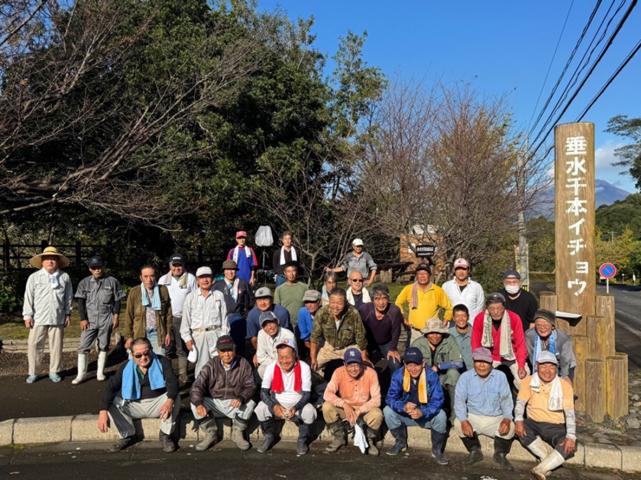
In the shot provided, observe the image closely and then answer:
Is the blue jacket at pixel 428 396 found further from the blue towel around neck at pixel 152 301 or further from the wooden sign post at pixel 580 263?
the blue towel around neck at pixel 152 301

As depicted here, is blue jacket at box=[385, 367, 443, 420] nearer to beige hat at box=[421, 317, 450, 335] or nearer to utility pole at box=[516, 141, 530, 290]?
beige hat at box=[421, 317, 450, 335]

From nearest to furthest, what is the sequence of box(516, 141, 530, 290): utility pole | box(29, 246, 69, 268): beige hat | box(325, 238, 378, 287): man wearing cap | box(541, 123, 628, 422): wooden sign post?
box(541, 123, 628, 422): wooden sign post
box(29, 246, 69, 268): beige hat
box(325, 238, 378, 287): man wearing cap
box(516, 141, 530, 290): utility pole

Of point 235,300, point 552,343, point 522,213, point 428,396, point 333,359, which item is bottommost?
point 428,396

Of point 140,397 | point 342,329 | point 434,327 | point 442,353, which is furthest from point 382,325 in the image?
point 140,397

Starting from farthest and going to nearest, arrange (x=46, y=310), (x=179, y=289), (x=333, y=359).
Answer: (x=179, y=289), (x=46, y=310), (x=333, y=359)

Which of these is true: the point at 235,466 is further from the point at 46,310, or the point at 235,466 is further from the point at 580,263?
the point at 580,263

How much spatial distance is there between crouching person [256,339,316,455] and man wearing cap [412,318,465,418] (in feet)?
4.47

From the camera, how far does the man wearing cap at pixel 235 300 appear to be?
22.4 feet

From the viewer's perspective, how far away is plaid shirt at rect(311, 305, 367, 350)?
5957mm

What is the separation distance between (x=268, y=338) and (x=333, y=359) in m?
0.79

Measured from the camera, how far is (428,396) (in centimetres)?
519

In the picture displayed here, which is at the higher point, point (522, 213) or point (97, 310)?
point (522, 213)

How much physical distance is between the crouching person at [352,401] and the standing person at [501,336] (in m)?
1.32

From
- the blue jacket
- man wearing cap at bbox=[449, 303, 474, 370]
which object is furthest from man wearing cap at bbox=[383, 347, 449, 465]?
man wearing cap at bbox=[449, 303, 474, 370]
